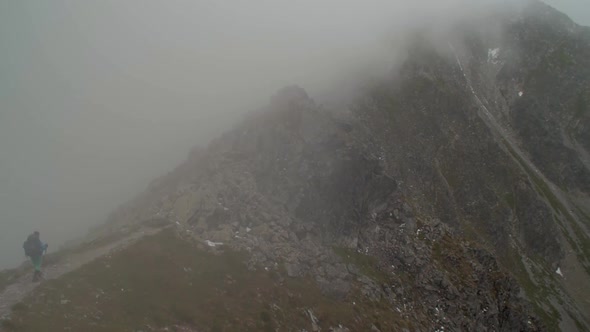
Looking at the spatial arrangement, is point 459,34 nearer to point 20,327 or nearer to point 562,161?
point 562,161

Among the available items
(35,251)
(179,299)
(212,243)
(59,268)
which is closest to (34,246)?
(35,251)

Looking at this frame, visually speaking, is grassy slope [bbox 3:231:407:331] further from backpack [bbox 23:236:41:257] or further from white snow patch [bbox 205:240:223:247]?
backpack [bbox 23:236:41:257]

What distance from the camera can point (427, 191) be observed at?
10875 cm

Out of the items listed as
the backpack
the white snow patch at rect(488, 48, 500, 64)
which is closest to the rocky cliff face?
the white snow patch at rect(488, 48, 500, 64)

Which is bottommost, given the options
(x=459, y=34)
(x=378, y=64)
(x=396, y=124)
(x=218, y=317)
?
(x=218, y=317)

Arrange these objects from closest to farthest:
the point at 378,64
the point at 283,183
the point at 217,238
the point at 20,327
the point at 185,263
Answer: the point at 20,327 → the point at 185,263 → the point at 217,238 → the point at 283,183 → the point at 378,64

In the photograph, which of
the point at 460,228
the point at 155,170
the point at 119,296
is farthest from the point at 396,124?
the point at 155,170

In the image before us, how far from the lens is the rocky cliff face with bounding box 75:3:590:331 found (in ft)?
232

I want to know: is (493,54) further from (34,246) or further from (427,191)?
(34,246)

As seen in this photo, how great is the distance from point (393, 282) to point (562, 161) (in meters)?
127

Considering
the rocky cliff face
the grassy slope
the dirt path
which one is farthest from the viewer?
the rocky cliff face

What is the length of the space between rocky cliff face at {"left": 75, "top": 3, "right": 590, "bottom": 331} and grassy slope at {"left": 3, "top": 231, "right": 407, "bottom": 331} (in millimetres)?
4954

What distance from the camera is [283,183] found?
8394cm

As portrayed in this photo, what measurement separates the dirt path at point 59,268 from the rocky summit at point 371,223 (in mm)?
1178
